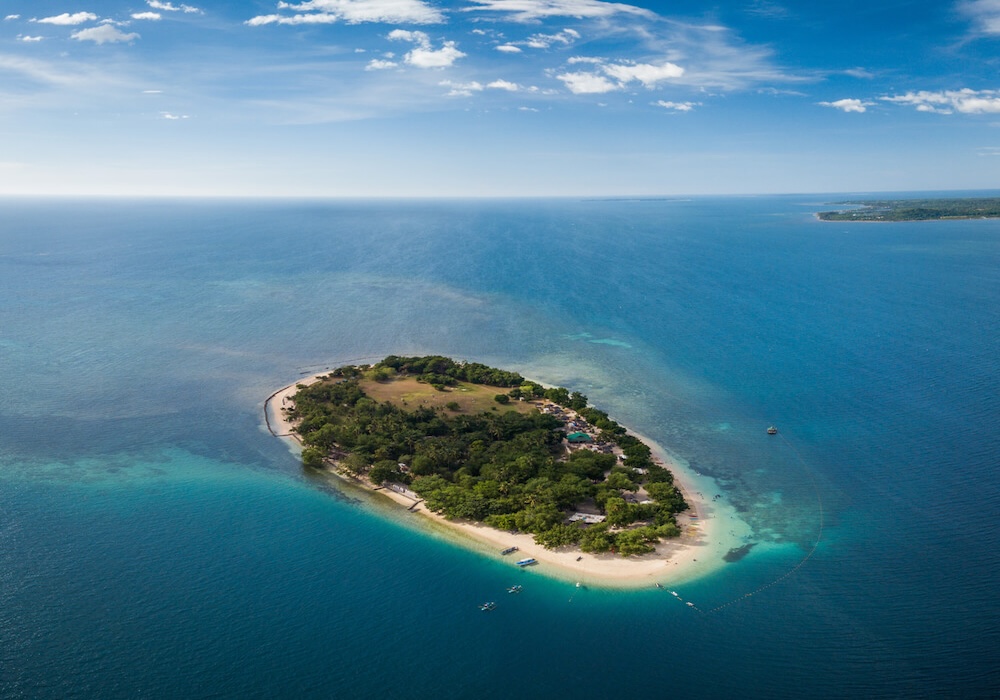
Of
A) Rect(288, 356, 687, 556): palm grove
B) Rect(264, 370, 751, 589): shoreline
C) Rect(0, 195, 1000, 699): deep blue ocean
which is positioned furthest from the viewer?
Rect(288, 356, 687, 556): palm grove

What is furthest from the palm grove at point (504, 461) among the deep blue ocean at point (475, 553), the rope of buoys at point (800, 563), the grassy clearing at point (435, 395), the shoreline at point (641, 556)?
the rope of buoys at point (800, 563)

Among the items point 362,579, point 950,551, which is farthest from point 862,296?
point 362,579

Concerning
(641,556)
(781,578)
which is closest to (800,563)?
(781,578)

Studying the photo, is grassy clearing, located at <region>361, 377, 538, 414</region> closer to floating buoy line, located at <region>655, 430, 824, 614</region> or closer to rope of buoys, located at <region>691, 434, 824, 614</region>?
rope of buoys, located at <region>691, 434, 824, 614</region>

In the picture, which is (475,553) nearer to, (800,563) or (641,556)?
(641,556)

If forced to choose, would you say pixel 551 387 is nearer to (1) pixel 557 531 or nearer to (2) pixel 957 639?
(1) pixel 557 531

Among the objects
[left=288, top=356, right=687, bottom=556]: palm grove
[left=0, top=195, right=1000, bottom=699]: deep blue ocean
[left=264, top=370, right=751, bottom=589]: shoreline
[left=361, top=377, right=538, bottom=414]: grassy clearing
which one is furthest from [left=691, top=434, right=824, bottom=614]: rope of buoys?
[left=361, top=377, right=538, bottom=414]: grassy clearing
